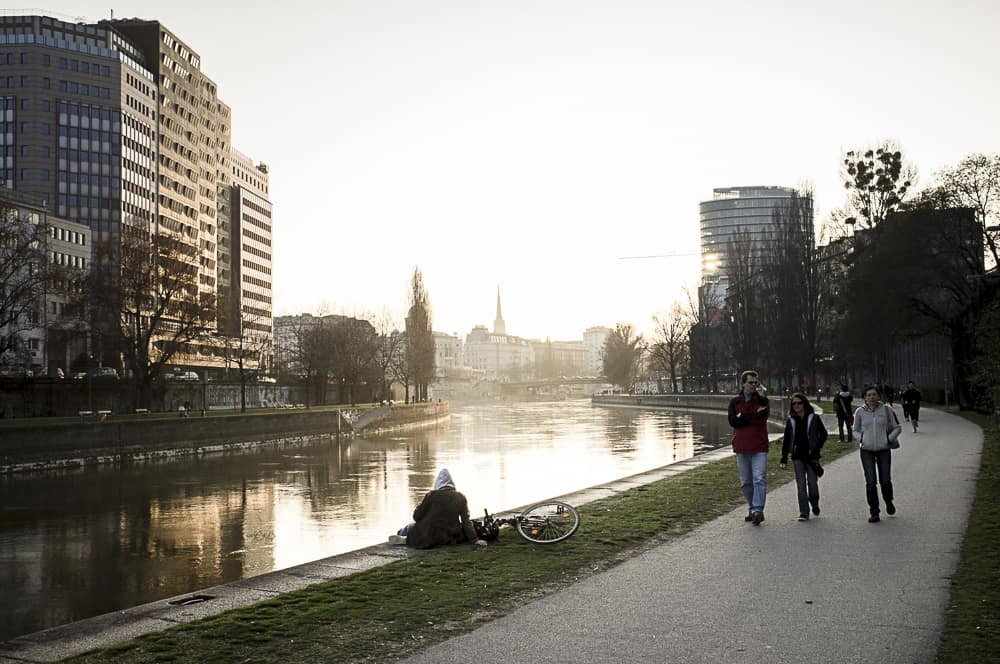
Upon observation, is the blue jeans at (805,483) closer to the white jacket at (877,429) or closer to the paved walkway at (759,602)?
the paved walkway at (759,602)

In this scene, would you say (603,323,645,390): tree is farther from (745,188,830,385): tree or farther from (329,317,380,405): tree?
(745,188,830,385): tree

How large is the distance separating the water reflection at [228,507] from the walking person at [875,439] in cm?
940

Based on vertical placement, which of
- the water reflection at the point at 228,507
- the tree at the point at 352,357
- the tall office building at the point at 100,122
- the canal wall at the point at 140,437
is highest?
the tall office building at the point at 100,122

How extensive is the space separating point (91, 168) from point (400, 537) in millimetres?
106899

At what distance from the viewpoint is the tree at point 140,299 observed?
53.1 metres

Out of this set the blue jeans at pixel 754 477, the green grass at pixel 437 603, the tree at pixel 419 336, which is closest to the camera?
the green grass at pixel 437 603

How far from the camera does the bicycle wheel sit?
1270cm

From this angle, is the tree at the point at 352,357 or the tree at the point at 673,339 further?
the tree at the point at 673,339

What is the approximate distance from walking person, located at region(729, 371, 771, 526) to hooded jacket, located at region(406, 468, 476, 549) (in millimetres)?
4351

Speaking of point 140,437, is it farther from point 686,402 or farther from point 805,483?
point 686,402

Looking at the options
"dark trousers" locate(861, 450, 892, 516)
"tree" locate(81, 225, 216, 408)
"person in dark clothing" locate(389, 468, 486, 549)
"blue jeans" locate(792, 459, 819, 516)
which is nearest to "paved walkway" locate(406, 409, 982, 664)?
"blue jeans" locate(792, 459, 819, 516)

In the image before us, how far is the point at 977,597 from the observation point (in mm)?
8516

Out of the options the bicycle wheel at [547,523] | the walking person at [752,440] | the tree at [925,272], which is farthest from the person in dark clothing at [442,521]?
the tree at [925,272]

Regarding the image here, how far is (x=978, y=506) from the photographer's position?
48.6 feet
